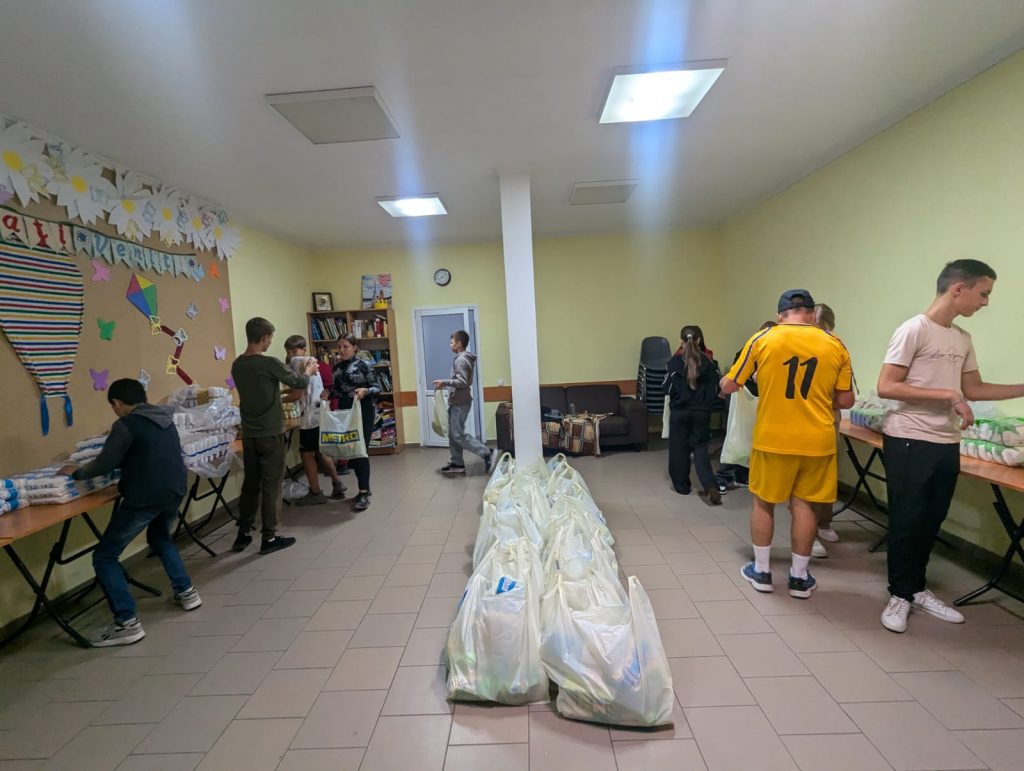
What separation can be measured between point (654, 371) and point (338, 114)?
462 cm

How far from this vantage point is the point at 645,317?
6.54 meters

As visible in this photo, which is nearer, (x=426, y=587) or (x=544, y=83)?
(x=544, y=83)

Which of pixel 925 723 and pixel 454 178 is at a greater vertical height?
pixel 454 178

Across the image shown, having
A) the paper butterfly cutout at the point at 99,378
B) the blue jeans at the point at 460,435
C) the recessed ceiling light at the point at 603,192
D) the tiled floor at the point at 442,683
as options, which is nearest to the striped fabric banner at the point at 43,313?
the paper butterfly cutout at the point at 99,378

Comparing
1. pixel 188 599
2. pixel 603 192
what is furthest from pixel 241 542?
pixel 603 192

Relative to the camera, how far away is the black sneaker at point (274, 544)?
350 cm

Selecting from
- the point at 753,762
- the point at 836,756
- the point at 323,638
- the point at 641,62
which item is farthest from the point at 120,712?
the point at 641,62

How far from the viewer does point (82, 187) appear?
308cm

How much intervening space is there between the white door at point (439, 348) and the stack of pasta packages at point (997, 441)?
4856 mm

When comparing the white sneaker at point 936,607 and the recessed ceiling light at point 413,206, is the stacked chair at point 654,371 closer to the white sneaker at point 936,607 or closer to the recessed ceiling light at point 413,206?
the recessed ceiling light at point 413,206

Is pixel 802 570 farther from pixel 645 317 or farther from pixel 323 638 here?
pixel 645 317

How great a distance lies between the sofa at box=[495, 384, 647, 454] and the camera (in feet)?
19.0

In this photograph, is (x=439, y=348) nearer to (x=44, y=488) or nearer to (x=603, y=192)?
(x=603, y=192)

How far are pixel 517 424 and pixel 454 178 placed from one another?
82.1 inches
